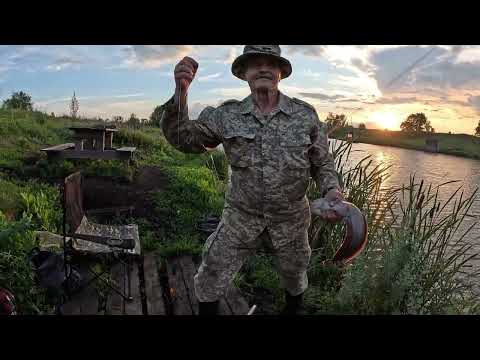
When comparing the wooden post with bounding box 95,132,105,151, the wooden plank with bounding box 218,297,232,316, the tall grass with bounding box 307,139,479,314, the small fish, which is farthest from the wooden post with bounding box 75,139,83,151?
the small fish

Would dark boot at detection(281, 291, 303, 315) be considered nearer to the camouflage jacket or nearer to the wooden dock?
the wooden dock

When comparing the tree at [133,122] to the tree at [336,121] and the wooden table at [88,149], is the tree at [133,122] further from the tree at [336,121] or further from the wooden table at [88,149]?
the tree at [336,121]

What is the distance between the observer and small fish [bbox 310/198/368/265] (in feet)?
8.23

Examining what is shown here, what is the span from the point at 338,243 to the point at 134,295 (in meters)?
2.26

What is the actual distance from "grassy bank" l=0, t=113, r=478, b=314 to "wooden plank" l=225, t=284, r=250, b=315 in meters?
0.20

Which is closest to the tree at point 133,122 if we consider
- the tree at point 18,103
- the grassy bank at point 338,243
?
the tree at point 18,103

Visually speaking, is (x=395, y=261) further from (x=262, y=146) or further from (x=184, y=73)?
(x=184, y=73)

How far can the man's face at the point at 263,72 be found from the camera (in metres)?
2.69

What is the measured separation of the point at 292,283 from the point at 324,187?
2.68 ft

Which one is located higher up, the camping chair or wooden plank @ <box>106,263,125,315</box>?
the camping chair

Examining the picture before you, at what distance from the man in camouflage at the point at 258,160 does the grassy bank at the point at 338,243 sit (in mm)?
1142

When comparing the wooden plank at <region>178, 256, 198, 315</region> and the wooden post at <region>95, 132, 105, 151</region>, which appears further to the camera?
the wooden post at <region>95, 132, 105, 151</region>

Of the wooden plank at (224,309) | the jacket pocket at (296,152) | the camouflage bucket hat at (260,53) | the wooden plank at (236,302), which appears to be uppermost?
the camouflage bucket hat at (260,53)

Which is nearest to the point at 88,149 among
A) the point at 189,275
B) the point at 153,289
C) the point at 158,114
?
the point at 158,114
